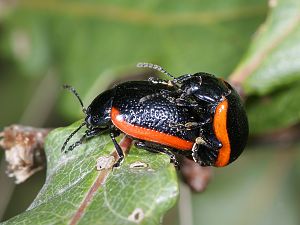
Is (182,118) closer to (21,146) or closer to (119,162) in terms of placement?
(119,162)

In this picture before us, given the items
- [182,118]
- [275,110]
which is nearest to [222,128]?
[182,118]

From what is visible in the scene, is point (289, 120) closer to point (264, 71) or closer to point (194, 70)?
point (264, 71)

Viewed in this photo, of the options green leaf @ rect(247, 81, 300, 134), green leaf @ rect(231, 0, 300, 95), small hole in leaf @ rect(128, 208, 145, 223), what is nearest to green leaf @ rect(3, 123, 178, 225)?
small hole in leaf @ rect(128, 208, 145, 223)

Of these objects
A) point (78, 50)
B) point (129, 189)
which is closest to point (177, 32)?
point (78, 50)

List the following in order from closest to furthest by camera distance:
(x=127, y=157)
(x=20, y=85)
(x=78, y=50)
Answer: (x=127, y=157)
(x=78, y=50)
(x=20, y=85)

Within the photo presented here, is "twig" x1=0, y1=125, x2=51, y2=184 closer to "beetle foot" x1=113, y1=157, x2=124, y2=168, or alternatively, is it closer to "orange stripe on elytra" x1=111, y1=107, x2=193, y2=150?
"orange stripe on elytra" x1=111, y1=107, x2=193, y2=150
